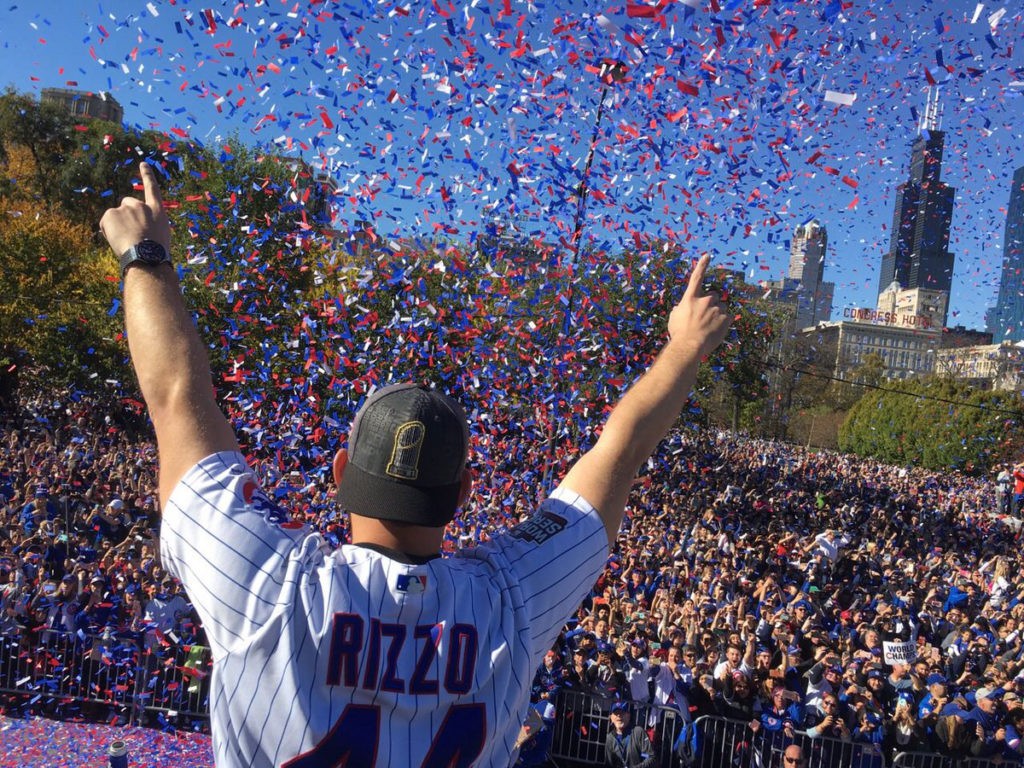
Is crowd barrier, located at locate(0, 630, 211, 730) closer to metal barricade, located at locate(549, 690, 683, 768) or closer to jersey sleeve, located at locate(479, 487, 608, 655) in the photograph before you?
metal barricade, located at locate(549, 690, 683, 768)

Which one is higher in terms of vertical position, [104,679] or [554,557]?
[554,557]

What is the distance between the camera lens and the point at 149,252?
57.1 inches

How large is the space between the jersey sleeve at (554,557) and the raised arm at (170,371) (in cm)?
52

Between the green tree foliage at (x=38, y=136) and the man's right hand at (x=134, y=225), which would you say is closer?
the man's right hand at (x=134, y=225)

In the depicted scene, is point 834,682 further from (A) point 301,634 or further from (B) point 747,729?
(A) point 301,634

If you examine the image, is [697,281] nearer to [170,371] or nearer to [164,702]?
[170,371]

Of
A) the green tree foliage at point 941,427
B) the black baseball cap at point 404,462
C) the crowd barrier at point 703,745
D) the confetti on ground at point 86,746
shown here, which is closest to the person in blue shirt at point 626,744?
the crowd barrier at point 703,745

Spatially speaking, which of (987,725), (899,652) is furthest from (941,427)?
(987,725)

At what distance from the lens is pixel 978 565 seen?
16.8 m

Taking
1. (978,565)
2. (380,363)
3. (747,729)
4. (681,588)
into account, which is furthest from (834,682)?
(978,565)

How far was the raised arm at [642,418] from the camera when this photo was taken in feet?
4.90

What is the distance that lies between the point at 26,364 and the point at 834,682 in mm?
26125

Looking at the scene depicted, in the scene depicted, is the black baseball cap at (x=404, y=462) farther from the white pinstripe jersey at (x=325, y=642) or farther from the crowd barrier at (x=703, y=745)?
the crowd barrier at (x=703, y=745)

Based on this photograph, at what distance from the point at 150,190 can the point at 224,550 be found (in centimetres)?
83
